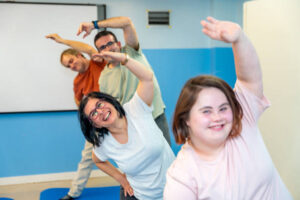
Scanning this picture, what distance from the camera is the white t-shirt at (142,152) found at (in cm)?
153

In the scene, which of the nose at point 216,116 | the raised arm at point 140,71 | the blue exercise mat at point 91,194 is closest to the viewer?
the nose at point 216,116

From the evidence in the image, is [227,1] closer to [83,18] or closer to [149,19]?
[149,19]

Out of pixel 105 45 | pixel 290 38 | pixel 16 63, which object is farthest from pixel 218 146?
pixel 16 63

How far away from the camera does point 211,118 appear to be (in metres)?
1.01

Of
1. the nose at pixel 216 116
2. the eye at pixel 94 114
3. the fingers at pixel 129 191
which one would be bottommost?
the fingers at pixel 129 191

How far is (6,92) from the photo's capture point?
3.34 m

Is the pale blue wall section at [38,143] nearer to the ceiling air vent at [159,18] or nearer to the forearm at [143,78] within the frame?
the ceiling air vent at [159,18]

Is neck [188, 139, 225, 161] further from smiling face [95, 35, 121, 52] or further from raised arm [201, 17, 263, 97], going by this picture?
smiling face [95, 35, 121, 52]

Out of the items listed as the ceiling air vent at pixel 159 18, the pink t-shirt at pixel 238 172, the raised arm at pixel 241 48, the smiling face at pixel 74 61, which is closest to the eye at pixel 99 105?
the pink t-shirt at pixel 238 172

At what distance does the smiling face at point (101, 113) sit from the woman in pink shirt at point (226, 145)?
0.56m

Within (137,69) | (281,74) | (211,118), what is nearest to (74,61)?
(137,69)

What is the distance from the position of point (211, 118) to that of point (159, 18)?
2.70m

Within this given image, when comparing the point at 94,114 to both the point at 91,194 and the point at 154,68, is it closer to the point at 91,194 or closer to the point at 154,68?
the point at 91,194

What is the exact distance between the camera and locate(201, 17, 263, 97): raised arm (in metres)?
0.91
